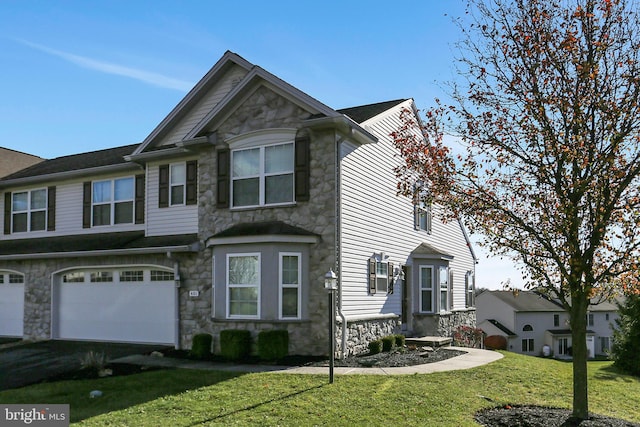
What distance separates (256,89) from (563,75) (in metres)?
8.82

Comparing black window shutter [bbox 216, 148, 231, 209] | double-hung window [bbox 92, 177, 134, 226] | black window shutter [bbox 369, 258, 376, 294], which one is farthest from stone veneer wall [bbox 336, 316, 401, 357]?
double-hung window [bbox 92, 177, 134, 226]

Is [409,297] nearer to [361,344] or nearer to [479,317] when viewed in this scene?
[361,344]

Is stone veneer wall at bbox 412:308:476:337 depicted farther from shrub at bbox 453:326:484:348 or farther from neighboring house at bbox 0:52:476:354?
shrub at bbox 453:326:484:348

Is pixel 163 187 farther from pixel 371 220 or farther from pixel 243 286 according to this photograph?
pixel 371 220

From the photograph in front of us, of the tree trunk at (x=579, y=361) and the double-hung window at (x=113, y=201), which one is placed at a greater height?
the double-hung window at (x=113, y=201)

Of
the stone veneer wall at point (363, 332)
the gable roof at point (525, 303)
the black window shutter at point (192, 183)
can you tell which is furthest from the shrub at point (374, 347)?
the gable roof at point (525, 303)

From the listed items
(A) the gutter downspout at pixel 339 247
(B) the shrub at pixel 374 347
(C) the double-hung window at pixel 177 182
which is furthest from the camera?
(C) the double-hung window at pixel 177 182

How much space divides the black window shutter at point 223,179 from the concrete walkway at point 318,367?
13.8 ft

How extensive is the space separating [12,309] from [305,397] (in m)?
14.2

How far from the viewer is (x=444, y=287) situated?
20.3 metres

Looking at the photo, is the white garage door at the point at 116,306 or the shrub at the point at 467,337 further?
the shrub at the point at 467,337

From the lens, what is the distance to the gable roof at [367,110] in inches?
655

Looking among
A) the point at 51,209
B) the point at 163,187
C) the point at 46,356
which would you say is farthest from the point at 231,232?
the point at 51,209

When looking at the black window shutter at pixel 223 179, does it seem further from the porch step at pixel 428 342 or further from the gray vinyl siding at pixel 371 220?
the porch step at pixel 428 342
